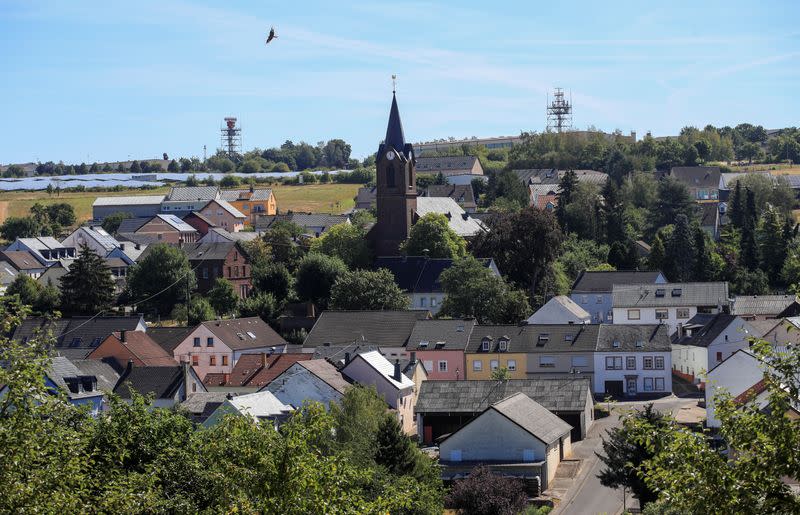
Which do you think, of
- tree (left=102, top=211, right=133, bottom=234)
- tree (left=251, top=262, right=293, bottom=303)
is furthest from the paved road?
tree (left=102, top=211, right=133, bottom=234)

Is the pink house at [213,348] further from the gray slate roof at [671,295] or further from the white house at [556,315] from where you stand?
the gray slate roof at [671,295]

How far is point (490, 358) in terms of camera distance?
210 ft

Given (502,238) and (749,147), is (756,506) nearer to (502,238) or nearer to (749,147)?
(502,238)

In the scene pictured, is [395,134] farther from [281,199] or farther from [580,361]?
[281,199]

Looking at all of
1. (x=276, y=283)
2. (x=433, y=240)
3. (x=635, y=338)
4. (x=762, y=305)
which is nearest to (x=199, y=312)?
(x=276, y=283)

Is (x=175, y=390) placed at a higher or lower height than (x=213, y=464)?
lower

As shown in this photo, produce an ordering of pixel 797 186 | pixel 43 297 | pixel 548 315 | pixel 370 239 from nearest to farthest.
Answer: pixel 548 315 → pixel 43 297 → pixel 370 239 → pixel 797 186

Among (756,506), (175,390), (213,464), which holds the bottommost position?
(175,390)

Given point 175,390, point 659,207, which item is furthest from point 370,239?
point 175,390

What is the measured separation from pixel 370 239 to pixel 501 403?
42997 mm

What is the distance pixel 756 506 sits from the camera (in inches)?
576

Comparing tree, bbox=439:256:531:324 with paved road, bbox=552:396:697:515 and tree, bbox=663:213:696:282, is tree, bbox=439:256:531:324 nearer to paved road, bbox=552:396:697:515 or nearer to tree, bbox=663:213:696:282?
tree, bbox=663:213:696:282

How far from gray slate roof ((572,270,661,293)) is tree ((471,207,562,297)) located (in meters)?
3.20

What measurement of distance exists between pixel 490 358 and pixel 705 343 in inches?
425
